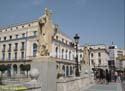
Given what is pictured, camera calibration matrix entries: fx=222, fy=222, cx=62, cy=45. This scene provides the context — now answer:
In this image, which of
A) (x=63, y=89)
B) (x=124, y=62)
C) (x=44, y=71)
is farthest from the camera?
(x=124, y=62)

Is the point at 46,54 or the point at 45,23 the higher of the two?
the point at 45,23

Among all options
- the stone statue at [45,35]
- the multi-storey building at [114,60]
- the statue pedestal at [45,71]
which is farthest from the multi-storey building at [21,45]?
the statue pedestal at [45,71]

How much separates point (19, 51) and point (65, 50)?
1618 cm

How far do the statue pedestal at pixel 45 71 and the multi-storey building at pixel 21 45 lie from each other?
47998 mm

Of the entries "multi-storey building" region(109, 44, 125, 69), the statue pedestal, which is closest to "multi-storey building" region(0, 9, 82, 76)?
"multi-storey building" region(109, 44, 125, 69)

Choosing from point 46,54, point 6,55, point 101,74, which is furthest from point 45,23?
point 6,55

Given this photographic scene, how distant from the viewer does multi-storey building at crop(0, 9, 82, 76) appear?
2361 inches

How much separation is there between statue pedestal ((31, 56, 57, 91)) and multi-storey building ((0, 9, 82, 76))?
157 feet

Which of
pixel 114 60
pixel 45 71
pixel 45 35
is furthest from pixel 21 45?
pixel 45 71

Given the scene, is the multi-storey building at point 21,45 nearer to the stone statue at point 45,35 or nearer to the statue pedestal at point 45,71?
the stone statue at point 45,35

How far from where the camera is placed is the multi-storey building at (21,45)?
59969 mm

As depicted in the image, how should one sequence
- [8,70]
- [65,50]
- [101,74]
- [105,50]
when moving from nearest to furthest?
[101,74]
[8,70]
[65,50]
[105,50]

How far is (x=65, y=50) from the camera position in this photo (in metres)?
72.5

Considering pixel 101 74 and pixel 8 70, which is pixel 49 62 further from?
pixel 8 70
